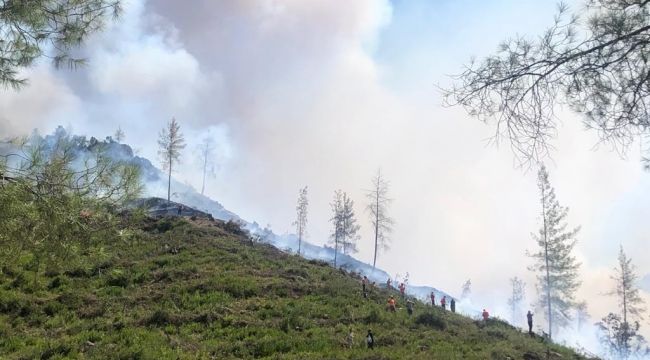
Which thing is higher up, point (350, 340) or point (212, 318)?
point (212, 318)

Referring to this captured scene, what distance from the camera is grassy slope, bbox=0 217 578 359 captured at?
1522 centimetres

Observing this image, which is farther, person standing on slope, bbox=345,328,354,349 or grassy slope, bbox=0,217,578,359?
person standing on slope, bbox=345,328,354,349

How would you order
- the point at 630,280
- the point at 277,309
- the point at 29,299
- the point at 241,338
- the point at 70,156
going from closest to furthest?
the point at 70,156
the point at 241,338
the point at 29,299
the point at 277,309
the point at 630,280

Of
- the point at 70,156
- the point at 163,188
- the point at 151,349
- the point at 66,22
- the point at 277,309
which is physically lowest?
the point at 151,349

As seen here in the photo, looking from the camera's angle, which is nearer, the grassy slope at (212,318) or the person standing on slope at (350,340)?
the grassy slope at (212,318)

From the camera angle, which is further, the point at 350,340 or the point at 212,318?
the point at 212,318

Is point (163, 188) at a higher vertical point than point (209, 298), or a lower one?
higher

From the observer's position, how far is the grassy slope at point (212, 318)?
15.2 m

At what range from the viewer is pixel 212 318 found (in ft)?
61.1

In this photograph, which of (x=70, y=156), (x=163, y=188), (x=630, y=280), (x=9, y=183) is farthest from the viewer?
(x=163, y=188)

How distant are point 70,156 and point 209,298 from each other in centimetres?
1552

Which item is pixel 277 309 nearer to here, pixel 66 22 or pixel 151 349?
pixel 151 349

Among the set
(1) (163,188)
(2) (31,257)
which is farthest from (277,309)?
(1) (163,188)

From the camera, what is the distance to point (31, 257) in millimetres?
6820
